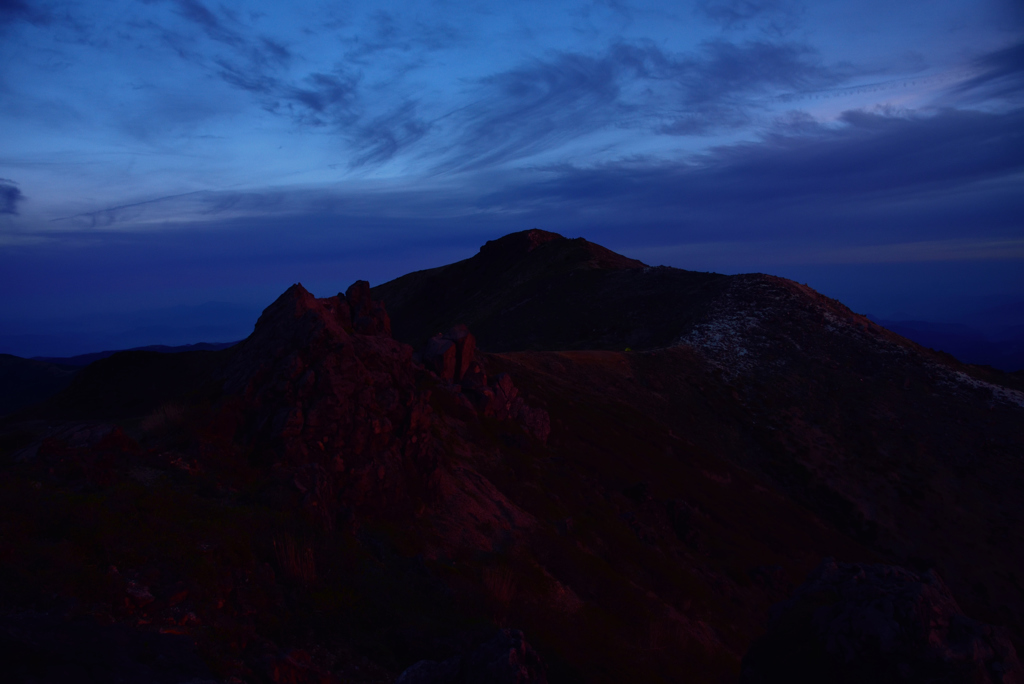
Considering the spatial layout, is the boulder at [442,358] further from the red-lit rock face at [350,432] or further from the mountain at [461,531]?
the red-lit rock face at [350,432]

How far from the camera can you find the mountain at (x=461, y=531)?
6070 mm

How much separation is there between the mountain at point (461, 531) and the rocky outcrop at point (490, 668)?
0.03 meters

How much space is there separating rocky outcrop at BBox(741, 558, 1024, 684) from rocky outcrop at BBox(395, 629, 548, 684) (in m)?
3.98

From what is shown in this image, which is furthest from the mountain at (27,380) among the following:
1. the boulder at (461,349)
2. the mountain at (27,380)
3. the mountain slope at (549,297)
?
the boulder at (461,349)

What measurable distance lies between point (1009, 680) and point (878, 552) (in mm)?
22108

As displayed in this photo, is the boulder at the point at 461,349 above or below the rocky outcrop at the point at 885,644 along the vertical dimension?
above

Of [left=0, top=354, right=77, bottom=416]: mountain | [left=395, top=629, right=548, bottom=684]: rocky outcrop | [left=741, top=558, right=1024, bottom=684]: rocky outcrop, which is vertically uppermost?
[left=395, top=629, right=548, bottom=684]: rocky outcrop

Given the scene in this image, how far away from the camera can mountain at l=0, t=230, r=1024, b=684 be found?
6070mm

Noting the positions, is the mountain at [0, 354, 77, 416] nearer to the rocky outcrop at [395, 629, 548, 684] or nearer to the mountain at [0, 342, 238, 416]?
the mountain at [0, 342, 238, 416]

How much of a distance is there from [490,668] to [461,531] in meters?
5.79

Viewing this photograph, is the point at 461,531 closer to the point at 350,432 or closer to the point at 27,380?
the point at 350,432

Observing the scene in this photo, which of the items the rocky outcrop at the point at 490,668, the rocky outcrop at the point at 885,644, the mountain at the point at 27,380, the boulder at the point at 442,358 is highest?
the boulder at the point at 442,358

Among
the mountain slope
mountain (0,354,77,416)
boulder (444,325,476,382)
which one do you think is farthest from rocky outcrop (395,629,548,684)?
mountain (0,354,77,416)

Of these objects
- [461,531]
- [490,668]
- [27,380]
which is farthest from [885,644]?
[27,380]
